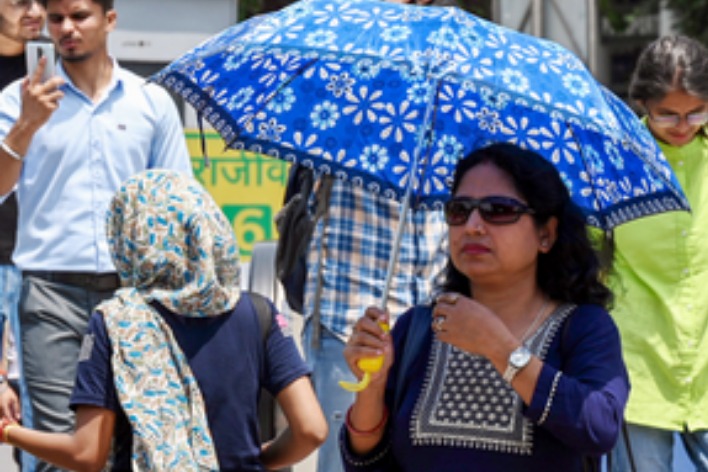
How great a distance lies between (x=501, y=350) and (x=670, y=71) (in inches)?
84.6

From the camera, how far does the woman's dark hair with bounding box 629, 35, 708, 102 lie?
203 inches

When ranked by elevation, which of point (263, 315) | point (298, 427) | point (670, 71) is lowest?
point (298, 427)

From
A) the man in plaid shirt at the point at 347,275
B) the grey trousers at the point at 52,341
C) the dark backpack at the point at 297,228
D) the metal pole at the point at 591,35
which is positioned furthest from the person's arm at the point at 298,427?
the metal pole at the point at 591,35

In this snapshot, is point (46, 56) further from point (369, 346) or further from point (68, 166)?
point (369, 346)

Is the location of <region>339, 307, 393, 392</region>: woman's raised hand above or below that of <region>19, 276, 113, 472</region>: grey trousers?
above

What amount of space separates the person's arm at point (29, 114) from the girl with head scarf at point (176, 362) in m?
1.30

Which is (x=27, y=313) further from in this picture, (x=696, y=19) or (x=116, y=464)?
(x=696, y=19)

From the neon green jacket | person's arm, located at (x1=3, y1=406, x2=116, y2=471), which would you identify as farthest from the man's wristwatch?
the neon green jacket

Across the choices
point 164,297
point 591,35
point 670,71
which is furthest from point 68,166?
point 591,35

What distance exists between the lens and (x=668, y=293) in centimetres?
525

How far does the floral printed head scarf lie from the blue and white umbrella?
335 mm

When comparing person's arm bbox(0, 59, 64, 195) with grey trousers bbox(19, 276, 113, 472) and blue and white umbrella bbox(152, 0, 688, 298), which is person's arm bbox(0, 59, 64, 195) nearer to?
grey trousers bbox(19, 276, 113, 472)

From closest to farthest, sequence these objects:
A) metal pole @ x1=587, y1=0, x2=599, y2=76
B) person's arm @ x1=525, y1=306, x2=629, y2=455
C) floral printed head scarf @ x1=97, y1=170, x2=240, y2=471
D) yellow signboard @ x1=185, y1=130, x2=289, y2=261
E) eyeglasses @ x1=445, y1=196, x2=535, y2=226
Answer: person's arm @ x1=525, y1=306, x2=629, y2=455 < eyeglasses @ x1=445, y1=196, x2=535, y2=226 < floral printed head scarf @ x1=97, y1=170, x2=240, y2=471 < yellow signboard @ x1=185, y1=130, x2=289, y2=261 < metal pole @ x1=587, y1=0, x2=599, y2=76

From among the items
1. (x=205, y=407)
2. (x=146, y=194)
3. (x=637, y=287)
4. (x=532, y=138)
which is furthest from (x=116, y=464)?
(x=637, y=287)
